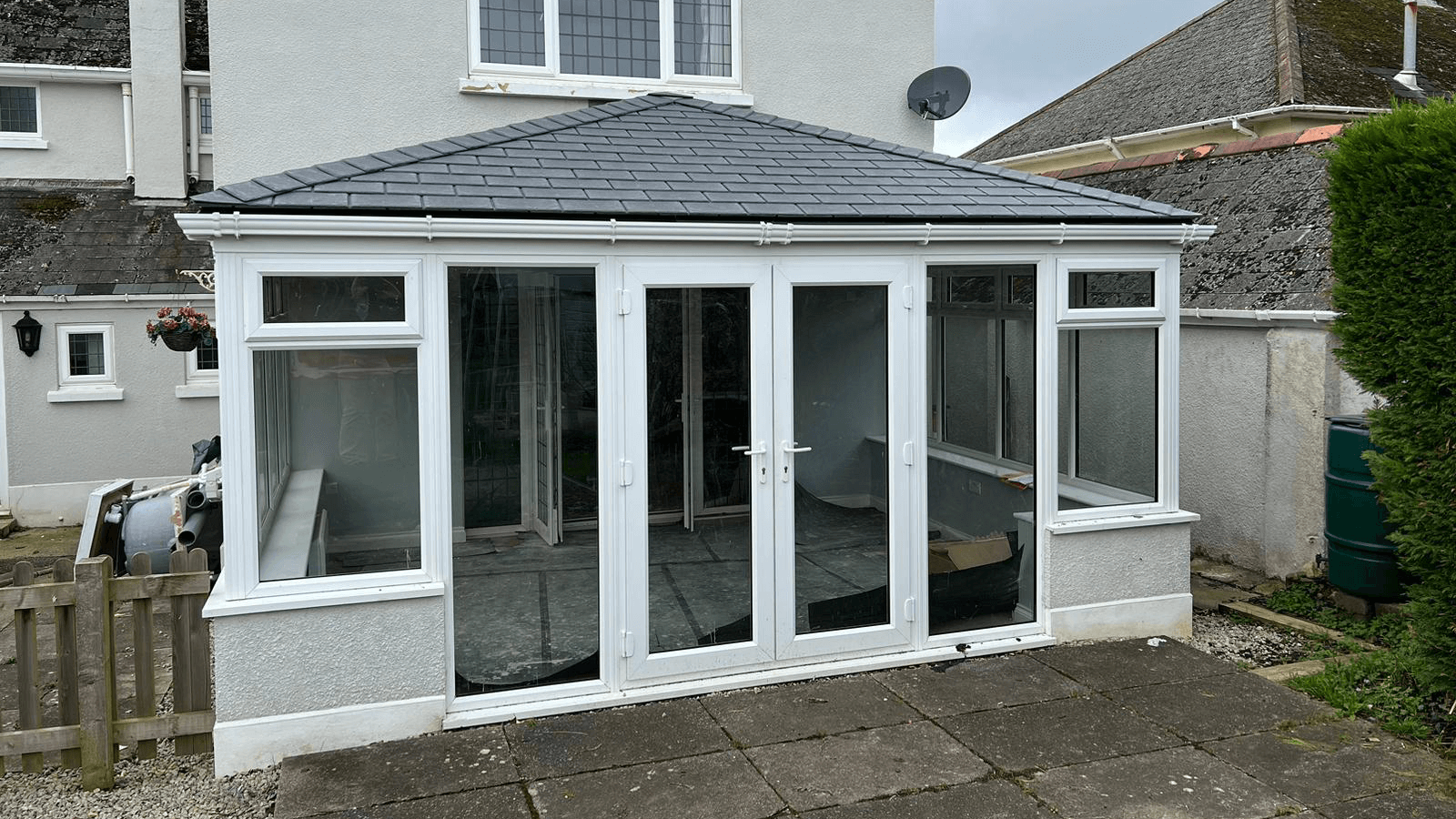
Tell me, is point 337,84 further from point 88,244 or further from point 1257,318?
point 1257,318

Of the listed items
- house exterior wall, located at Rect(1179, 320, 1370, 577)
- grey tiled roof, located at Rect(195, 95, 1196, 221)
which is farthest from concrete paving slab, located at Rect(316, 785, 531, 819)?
house exterior wall, located at Rect(1179, 320, 1370, 577)

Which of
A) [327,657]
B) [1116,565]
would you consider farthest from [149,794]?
[1116,565]

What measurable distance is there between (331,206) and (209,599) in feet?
6.76

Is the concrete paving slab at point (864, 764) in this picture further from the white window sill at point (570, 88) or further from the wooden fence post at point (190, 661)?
the white window sill at point (570, 88)

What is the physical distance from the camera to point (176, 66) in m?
14.8

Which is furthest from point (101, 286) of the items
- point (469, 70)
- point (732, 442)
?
point (732, 442)

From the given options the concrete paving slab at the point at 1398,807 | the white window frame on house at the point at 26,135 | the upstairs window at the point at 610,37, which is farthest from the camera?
the white window frame on house at the point at 26,135

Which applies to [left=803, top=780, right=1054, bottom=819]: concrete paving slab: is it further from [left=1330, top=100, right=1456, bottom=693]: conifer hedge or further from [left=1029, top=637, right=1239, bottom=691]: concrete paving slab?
[left=1330, top=100, right=1456, bottom=693]: conifer hedge

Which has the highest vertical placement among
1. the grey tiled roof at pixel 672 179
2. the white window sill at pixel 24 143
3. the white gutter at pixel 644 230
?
the white window sill at pixel 24 143

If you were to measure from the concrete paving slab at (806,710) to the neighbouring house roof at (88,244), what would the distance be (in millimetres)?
10356

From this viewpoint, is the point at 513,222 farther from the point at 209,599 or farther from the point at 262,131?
the point at 262,131

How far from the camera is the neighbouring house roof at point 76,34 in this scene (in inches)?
593

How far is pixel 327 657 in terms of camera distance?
18.3 feet

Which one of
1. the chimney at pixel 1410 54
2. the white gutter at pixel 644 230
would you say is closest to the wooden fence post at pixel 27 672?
the white gutter at pixel 644 230
